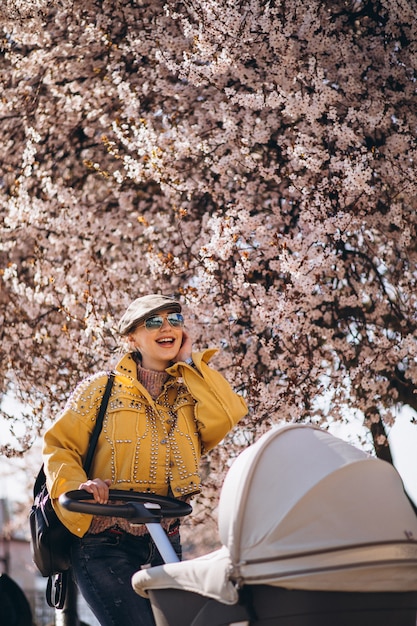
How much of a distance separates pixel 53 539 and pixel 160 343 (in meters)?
0.96

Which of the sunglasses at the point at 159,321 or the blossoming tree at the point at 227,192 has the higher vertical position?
the blossoming tree at the point at 227,192

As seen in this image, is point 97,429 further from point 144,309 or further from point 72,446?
point 144,309

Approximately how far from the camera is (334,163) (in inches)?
305

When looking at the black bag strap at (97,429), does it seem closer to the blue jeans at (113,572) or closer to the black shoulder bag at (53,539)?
the black shoulder bag at (53,539)

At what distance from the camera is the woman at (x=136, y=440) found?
3.27 metres

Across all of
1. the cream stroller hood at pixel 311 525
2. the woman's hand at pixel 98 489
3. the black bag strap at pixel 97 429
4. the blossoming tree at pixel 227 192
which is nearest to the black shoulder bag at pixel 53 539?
the black bag strap at pixel 97 429

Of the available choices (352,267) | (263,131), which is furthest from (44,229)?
(352,267)

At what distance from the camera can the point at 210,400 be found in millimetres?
3629

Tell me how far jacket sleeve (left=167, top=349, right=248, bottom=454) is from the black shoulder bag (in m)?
0.38

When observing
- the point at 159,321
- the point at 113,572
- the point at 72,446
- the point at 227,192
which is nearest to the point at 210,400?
the point at 159,321

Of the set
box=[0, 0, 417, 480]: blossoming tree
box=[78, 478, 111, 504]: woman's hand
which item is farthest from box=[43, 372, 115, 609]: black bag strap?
box=[0, 0, 417, 480]: blossoming tree

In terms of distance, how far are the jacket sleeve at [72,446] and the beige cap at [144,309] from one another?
11.1 inches

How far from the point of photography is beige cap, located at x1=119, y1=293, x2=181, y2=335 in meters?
3.77

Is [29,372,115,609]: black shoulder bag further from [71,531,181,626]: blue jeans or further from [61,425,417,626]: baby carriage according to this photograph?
[61,425,417,626]: baby carriage
